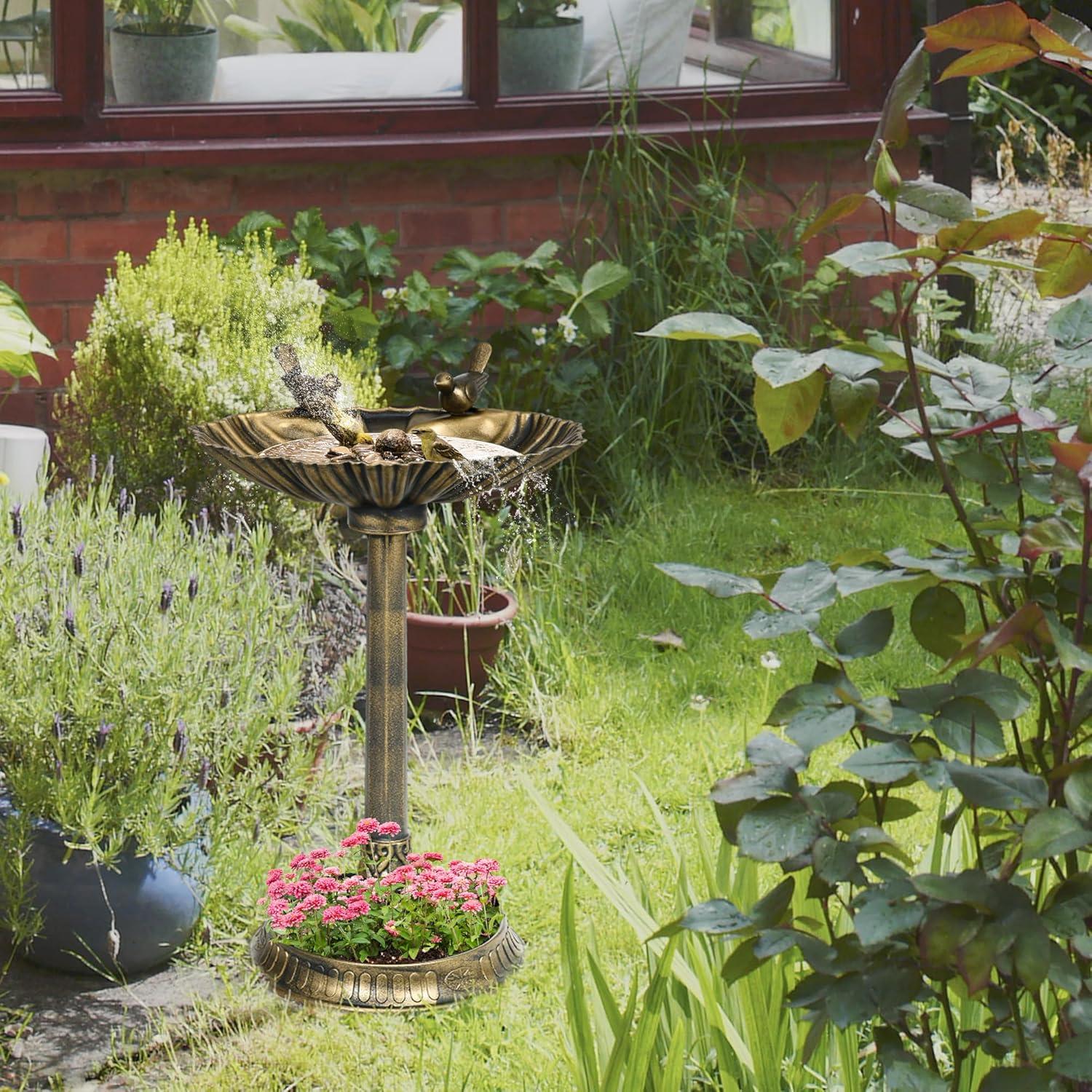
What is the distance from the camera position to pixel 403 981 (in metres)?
2.66

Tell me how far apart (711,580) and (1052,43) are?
480mm

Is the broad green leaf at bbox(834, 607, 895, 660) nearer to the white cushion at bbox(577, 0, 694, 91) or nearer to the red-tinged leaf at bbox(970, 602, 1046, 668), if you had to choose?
the red-tinged leaf at bbox(970, 602, 1046, 668)

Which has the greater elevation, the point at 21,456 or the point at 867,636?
the point at 867,636

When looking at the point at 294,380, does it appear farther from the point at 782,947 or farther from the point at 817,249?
the point at 817,249

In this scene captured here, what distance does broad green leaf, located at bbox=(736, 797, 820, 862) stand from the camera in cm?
121

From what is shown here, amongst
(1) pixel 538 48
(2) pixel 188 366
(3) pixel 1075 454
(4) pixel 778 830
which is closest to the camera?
(3) pixel 1075 454

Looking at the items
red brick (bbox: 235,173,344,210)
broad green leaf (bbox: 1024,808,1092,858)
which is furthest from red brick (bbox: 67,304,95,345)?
broad green leaf (bbox: 1024,808,1092,858)

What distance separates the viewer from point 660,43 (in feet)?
19.5

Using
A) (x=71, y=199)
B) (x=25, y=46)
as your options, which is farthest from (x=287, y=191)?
(x=25, y=46)

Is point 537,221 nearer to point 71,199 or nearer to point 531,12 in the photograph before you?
point 531,12

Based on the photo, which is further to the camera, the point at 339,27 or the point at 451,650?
the point at 339,27

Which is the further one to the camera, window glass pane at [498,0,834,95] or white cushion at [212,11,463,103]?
window glass pane at [498,0,834,95]

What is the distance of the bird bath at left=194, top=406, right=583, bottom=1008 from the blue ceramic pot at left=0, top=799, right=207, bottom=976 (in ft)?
0.70

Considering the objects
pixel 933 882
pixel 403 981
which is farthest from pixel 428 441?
pixel 933 882
